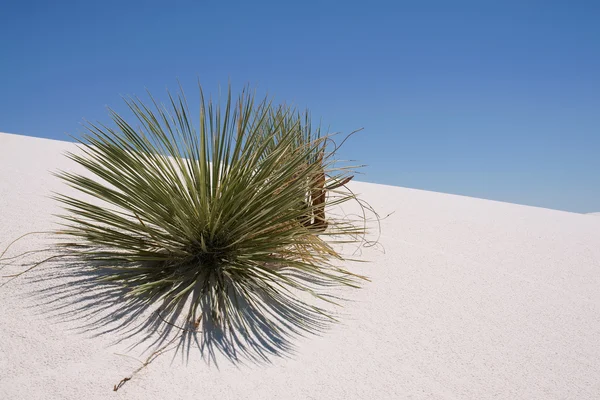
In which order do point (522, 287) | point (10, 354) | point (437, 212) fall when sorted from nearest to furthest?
point (10, 354) → point (522, 287) → point (437, 212)

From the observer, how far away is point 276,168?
2943 millimetres

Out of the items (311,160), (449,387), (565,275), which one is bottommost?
(449,387)

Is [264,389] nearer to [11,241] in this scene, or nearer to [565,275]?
[11,241]

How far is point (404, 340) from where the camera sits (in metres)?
2.70

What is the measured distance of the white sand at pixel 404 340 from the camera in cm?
213

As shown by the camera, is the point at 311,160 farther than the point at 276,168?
Yes

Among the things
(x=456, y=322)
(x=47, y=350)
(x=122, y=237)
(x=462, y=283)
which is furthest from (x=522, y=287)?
(x=47, y=350)

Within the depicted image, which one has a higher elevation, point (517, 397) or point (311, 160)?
point (311, 160)

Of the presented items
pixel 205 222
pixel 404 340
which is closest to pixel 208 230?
pixel 205 222

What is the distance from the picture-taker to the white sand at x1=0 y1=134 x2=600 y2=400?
213 cm

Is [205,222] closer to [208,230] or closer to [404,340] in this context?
[208,230]

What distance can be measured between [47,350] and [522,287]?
3.29m

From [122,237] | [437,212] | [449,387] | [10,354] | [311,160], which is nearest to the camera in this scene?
[10,354]

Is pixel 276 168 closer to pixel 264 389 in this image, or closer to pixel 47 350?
pixel 264 389
